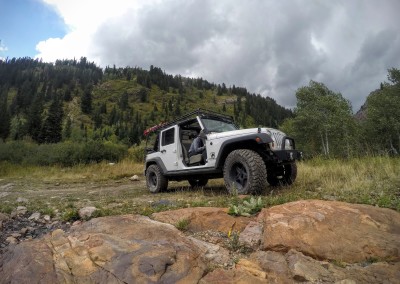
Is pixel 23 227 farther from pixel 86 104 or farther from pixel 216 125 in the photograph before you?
pixel 86 104

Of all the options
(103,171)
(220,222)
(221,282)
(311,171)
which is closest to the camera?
(221,282)

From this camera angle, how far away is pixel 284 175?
7.14 meters

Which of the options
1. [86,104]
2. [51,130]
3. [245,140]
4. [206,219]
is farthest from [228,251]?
[86,104]

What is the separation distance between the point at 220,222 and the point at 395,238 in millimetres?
1704

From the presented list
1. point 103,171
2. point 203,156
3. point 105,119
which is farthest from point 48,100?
point 203,156

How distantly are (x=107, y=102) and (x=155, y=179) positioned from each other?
A: 407ft

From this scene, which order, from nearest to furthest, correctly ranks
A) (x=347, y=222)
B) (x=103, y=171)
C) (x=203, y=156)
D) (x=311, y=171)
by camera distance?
(x=347, y=222) < (x=203, y=156) < (x=311, y=171) < (x=103, y=171)

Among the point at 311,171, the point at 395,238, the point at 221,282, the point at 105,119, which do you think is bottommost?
the point at 221,282

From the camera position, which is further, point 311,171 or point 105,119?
point 105,119

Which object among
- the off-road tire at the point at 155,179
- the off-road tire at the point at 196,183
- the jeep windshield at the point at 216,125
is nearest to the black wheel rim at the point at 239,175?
the jeep windshield at the point at 216,125

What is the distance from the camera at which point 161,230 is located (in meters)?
3.01

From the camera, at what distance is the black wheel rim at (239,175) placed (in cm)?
590

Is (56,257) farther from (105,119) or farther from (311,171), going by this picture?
(105,119)

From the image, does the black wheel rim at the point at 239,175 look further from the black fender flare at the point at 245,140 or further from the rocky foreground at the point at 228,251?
the rocky foreground at the point at 228,251
